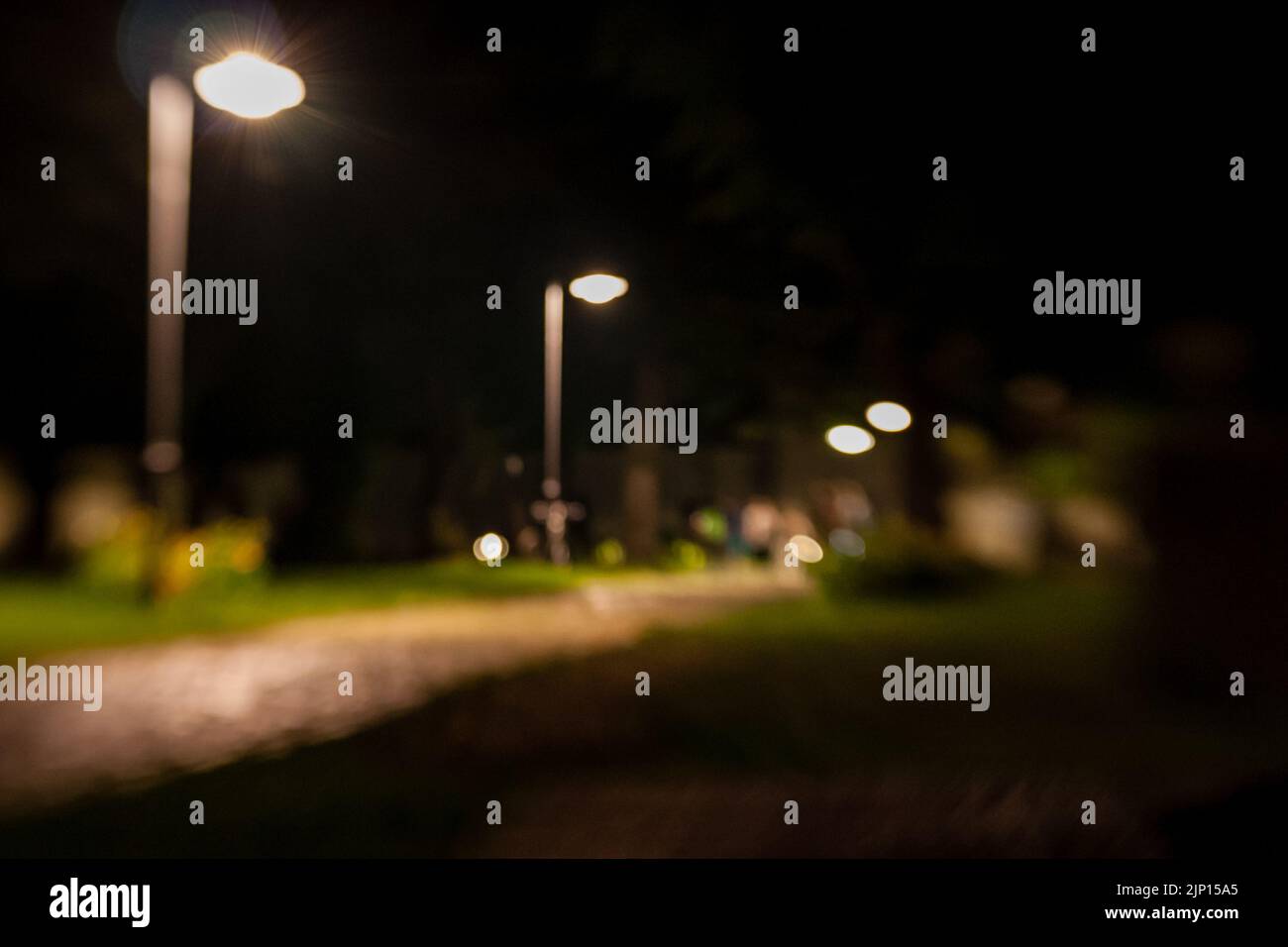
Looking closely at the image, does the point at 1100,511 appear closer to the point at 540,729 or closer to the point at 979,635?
the point at 979,635

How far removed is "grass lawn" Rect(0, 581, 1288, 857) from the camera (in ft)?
14.1

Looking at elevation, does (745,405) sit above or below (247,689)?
above

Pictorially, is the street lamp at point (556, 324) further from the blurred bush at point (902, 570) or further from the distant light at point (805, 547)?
the distant light at point (805, 547)

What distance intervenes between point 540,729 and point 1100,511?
479cm

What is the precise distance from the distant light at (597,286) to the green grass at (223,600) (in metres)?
4.86

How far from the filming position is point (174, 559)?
36.8 feet

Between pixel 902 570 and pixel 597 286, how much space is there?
505cm

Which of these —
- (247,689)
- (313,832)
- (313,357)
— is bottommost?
(313,832)

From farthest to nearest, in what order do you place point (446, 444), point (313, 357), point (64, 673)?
point (446, 444) → point (313, 357) → point (64, 673)

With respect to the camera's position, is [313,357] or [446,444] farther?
[446,444]

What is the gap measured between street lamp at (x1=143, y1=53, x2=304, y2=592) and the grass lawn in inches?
133

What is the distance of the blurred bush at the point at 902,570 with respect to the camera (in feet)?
39.5

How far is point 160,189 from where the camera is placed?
310 inches

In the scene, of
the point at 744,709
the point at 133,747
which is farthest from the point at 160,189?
the point at 744,709
